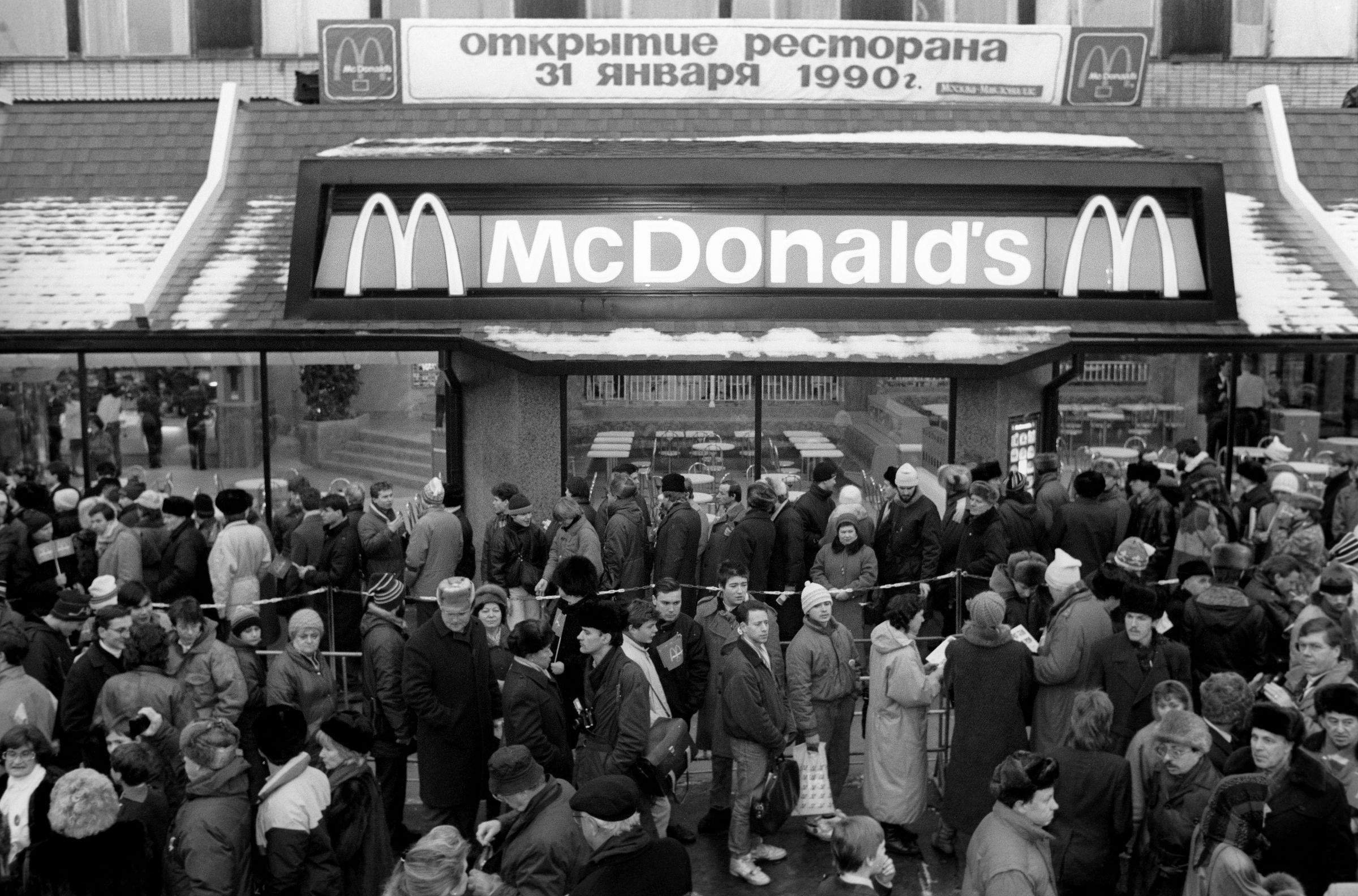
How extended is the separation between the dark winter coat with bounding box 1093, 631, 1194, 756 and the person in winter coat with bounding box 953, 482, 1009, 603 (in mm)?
2587

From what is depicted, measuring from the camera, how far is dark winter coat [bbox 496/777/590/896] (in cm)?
641

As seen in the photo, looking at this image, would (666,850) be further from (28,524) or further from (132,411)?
(132,411)

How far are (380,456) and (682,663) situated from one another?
6.74 m

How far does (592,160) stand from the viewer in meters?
13.8

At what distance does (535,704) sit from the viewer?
805 centimetres

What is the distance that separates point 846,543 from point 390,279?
18.8 ft

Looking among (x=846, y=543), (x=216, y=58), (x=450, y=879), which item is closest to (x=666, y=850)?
(x=450, y=879)

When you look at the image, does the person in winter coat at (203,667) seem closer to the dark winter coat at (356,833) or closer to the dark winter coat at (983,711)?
the dark winter coat at (356,833)

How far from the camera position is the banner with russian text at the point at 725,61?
1656 centimetres

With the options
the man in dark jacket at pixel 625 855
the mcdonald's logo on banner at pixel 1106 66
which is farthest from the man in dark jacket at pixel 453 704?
the mcdonald's logo on banner at pixel 1106 66

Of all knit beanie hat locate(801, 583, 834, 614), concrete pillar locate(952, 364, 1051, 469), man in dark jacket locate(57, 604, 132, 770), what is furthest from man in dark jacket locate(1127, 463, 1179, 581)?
Answer: man in dark jacket locate(57, 604, 132, 770)

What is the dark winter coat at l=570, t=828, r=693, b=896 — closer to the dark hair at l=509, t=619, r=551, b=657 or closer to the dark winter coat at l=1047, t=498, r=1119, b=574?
the dark hair at l=509, t=619, r=551, b=657

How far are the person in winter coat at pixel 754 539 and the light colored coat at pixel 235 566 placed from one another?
12.7ft

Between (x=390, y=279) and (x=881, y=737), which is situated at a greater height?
(x=390, y=279)
